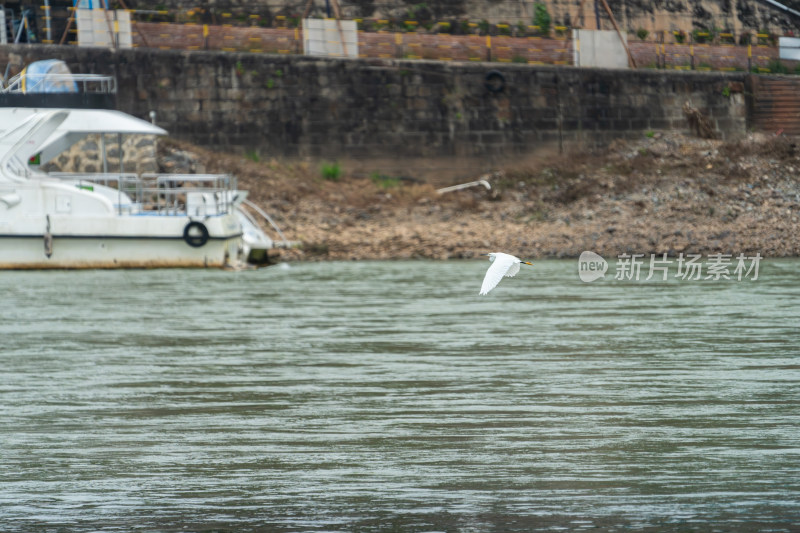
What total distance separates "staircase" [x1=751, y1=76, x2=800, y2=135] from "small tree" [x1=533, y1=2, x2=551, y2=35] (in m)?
6.16

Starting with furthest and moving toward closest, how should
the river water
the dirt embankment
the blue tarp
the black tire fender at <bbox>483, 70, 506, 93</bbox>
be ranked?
the black tire fender at <bbox>483, 70, 506, 93</bbox> → the dirt embankment → the blue tarp → the river water

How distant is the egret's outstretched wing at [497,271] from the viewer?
10.9 metres

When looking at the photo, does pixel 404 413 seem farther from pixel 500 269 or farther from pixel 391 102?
pixel 391 102

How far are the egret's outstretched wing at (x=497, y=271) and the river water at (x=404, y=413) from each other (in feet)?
3.08

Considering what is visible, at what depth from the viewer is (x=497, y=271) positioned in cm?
1126

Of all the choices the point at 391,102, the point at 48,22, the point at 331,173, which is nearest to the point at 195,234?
the point at 331,173

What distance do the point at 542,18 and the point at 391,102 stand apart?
7.04 meters

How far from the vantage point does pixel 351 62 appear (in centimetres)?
2980

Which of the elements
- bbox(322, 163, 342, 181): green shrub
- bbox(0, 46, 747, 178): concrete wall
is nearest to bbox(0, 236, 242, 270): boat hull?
bbox(322, 163, 342, 181): green shrub

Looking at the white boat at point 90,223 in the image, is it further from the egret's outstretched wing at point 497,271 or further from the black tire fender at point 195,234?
the egret's outstretched wing at point 497,271

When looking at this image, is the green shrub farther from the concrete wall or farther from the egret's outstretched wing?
the egret's outstretched wing

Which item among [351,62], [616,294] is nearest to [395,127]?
[351,62]

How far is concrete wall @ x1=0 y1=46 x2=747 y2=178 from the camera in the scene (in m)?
29.3

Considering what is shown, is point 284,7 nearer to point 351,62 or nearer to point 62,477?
point 351,62
